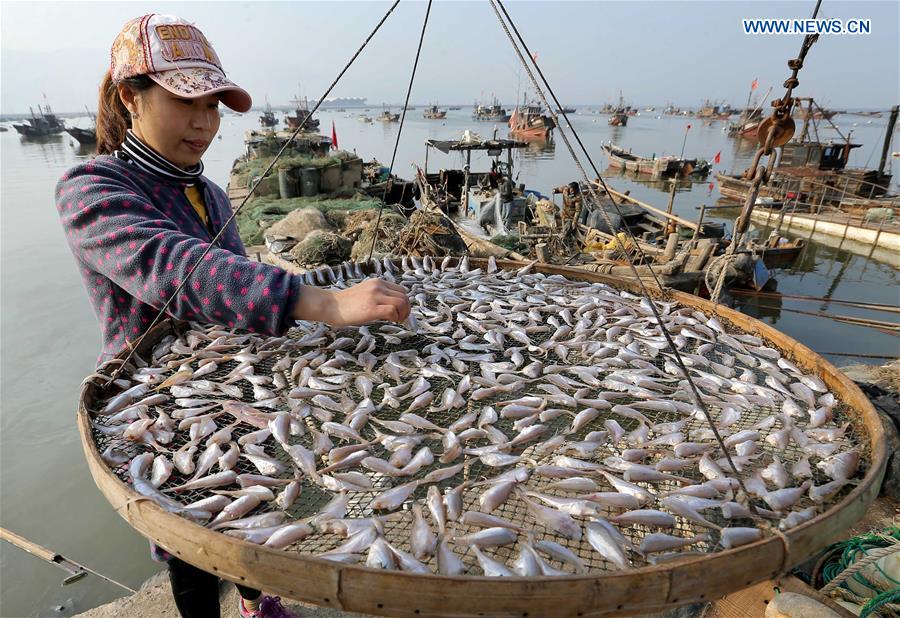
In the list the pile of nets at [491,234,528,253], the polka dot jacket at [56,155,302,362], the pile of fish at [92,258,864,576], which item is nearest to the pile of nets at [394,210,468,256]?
the pile of nets at [491,234,528,253]

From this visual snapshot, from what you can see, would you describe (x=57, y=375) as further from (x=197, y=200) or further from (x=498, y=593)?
(x=498, y=593)

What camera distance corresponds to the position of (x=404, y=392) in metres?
2.10

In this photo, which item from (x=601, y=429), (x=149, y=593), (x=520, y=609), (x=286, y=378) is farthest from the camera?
(x=149, y=593)

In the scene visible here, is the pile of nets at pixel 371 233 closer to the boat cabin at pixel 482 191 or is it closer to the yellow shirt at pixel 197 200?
the boat cabin at pixel 482 191

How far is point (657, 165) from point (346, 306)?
1525 inches

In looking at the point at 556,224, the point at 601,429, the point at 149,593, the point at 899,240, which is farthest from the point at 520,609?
the point at 899,240

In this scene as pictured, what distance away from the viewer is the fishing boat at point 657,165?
3503cm

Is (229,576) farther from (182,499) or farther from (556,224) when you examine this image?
(556,224)

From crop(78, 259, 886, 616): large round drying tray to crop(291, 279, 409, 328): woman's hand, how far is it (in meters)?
0.80

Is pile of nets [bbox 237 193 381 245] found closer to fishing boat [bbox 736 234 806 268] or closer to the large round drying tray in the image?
fishing boat [bbox 736 234 806 268]

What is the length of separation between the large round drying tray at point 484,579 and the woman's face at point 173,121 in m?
1.43

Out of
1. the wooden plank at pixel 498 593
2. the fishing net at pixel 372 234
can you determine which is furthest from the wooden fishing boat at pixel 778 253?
the wooden plank at pixel 498 593

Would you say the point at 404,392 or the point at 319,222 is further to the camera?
the point at 319,222

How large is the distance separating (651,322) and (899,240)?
23.1 m
